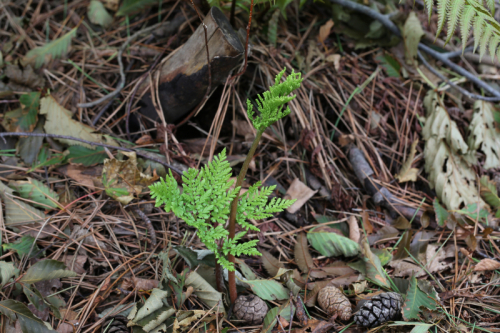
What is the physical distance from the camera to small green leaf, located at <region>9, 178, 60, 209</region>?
2.10 meters

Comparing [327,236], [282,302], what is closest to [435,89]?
[327,236]

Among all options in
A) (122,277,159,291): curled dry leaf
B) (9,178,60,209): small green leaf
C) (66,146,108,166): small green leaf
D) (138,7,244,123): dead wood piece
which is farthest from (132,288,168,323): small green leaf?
(138,7,244,123): dead wood piece

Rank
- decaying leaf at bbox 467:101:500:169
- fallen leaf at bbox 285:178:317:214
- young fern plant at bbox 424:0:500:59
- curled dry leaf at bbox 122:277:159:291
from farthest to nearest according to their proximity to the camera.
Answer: decaying leaf at bbox 467:101:500:169 < fallen leaf at bbox 285:178:317:214 < young fern plant at bbox 424:0:500:59 < curled dry leaf at bbox 122:277:159:291

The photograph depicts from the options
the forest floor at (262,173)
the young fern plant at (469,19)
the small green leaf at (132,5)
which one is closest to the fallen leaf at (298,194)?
the forest floor at (262,173)

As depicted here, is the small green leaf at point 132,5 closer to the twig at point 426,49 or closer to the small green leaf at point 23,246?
the twig at point 426,49

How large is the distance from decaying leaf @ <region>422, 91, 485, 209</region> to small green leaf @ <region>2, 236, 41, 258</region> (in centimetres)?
266

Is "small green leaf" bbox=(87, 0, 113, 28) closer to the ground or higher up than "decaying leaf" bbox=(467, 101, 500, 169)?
higher up

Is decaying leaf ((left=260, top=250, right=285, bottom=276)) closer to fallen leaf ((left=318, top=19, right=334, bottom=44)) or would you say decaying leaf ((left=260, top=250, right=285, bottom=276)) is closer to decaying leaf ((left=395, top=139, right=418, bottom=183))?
decaying leaf ((left=395, top=139, right=418, bottom=183))

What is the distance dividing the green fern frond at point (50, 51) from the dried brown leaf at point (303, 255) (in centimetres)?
238

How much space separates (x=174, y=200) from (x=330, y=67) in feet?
6.45

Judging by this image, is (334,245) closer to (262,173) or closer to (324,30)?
(262,173)

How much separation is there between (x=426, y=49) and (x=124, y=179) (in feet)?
8.95

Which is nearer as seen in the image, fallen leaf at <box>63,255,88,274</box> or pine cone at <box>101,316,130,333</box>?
pine cone at <box>101,316,130,333</box>

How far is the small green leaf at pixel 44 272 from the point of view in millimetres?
1728
